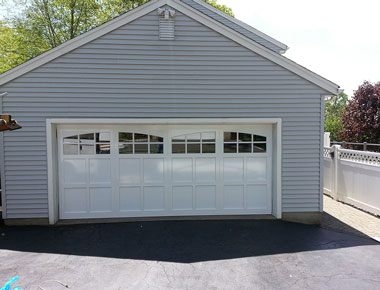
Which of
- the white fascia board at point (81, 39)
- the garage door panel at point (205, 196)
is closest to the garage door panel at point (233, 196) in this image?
the garage door panel at point (205, 196)

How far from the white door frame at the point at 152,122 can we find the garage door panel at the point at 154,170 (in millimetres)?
905

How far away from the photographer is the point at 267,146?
20.3ft

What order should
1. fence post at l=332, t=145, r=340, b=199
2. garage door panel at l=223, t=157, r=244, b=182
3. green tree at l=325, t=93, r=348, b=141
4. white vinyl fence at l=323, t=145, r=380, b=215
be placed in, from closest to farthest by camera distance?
garage door panel at l=223, t=157, r=244, b=182, white vinyl fence at l=323, t=145, r=380, b=215, fence post at l=332, t=145, r=340, b=199, green tree at l=325, t=93, r=348, b=141

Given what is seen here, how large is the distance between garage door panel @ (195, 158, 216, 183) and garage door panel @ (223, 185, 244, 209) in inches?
16.4

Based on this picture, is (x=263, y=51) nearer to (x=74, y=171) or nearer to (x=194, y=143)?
(x=194, y=143)

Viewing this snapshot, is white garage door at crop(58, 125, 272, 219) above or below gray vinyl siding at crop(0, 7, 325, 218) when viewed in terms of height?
below

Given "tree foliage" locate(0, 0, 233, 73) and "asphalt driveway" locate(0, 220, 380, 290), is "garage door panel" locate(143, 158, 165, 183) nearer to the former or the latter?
"asphalt driveway" locate(0, 220, 380, 290)

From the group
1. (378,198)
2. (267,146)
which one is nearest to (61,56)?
(267,146)

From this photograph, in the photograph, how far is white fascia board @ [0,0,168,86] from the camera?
5445mm

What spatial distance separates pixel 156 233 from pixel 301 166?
136 inches

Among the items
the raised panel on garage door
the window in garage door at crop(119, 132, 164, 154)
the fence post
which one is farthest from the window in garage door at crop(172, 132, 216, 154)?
the fence post

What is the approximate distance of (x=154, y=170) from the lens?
609 centimetres

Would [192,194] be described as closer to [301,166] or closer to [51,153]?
[301,166]

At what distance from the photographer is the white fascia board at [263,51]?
5672 mm
